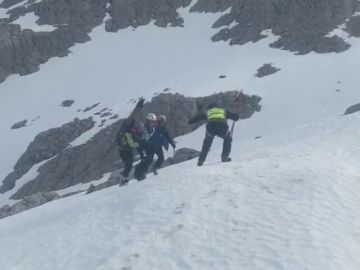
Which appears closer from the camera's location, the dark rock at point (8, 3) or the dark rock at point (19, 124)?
the dark rock at point (19, 124)

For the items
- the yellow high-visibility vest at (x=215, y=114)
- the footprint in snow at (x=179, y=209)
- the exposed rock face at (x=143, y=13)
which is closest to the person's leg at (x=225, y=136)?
the yellow high-visibility vest at (x=215, y=114)

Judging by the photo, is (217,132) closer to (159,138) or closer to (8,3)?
(159,138)

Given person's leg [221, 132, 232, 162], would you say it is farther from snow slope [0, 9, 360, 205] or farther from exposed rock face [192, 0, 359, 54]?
exposed rock face [192, 0, 359, 54]

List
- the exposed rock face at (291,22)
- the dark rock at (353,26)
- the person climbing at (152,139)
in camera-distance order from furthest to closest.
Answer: the dark rock at (353,26) < the exposed rock face at (291,22) < the person climbing at (152,139)

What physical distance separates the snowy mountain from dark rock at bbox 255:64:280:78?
6.5 inches

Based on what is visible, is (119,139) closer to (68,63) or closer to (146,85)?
(146,85)

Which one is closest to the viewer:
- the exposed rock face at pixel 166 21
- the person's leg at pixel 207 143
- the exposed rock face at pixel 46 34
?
the person's leg at pixel 207 143

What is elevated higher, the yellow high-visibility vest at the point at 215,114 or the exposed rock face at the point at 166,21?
the yellow high-visibility vest at the point at 215,114

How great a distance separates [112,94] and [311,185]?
145 feet

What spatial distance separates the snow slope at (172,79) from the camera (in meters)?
49.1

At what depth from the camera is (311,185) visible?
1683cm

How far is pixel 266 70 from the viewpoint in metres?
54.3

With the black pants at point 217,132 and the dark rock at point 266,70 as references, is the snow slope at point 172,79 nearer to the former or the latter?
the dark rock at point 266,70

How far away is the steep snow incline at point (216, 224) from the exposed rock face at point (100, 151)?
1053 inches
